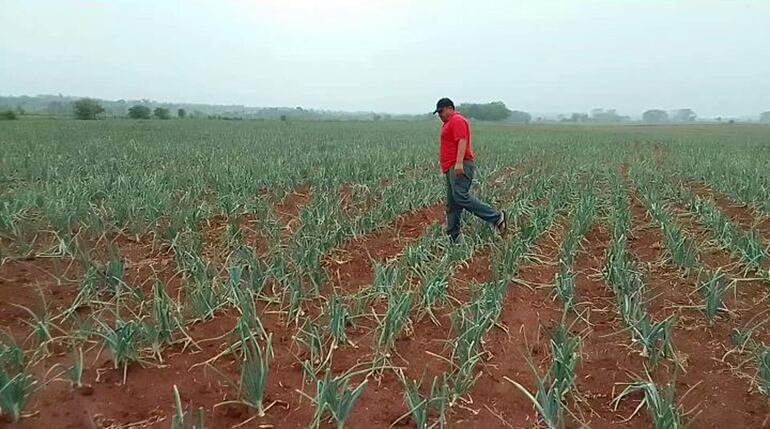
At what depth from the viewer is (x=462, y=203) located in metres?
5.38

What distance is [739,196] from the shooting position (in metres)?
8.03

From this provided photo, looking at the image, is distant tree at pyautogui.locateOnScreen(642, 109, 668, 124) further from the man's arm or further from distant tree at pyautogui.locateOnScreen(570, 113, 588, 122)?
the man's arm

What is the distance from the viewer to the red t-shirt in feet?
16.8

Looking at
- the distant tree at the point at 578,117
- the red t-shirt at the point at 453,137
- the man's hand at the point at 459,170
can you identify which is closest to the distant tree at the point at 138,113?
the red t-shirt at the point at 453,137

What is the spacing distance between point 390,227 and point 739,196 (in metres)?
6.12

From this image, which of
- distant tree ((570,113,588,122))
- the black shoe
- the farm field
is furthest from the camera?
distant tree ((570,113,588,122))

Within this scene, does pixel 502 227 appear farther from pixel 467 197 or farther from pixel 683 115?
pixel 683 115

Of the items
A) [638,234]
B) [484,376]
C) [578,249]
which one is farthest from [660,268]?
[484,376]

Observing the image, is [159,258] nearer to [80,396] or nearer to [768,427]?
[80,396]

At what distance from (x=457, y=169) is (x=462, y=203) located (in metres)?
0.43

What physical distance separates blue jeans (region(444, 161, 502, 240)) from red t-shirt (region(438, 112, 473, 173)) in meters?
0.10

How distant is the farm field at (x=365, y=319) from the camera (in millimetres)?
2490

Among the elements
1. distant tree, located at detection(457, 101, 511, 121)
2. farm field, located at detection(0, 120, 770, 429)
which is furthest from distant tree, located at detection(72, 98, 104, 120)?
Answer: distant tree, located at detection(457, 101, 511, 121)

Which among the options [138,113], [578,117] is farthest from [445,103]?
[578,117]
